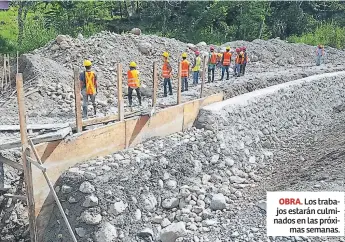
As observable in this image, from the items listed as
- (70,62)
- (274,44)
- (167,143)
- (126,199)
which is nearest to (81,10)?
(274,44)

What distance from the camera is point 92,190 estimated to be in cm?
710

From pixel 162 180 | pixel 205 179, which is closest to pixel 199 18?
pixel 205 179

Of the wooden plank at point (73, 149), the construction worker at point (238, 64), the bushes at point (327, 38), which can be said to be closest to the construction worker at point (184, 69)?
the construction worker at point (238, 64)

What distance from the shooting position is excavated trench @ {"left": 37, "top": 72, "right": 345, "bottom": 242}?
22.9ft

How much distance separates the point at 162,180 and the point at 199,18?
908 inches

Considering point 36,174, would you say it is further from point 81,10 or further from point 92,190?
point 81,10

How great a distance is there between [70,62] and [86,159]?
6.90 meters

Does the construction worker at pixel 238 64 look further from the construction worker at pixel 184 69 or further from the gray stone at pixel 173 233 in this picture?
the gray stone at pixel 173 233

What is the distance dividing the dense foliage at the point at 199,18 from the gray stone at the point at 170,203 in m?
19.7

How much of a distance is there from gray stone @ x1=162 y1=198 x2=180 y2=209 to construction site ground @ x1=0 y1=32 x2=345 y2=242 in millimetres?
13

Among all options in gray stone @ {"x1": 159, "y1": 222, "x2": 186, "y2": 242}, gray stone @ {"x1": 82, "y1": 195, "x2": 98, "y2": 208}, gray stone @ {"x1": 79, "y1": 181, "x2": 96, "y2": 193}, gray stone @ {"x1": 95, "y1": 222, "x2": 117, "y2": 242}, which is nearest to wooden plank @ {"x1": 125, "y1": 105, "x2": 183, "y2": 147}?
gray stone @ {"x1": 79, "y1": 181, "x2": 96, "y2": 193}

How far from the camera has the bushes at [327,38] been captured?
26562 millimetres

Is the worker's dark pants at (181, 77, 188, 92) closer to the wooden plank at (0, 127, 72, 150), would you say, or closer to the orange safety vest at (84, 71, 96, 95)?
the orange safety vest at (84, 71, 96, 95)

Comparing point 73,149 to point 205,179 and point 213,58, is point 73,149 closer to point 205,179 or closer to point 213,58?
point 205,179
